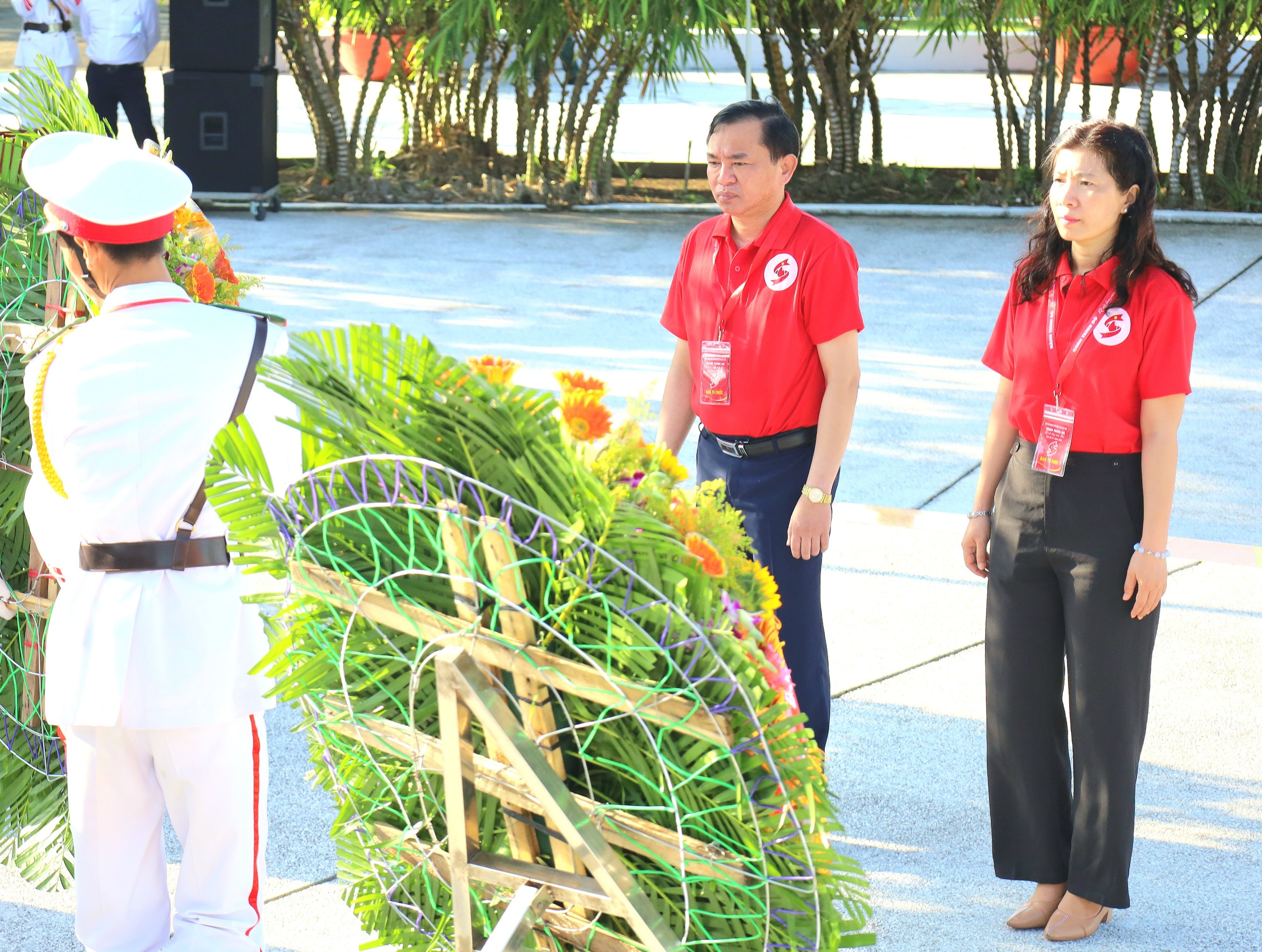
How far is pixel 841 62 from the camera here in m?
9.83

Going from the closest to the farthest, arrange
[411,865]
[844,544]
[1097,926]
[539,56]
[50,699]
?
[411,865], [50,699], [1097,926], [844,544], [539,56]

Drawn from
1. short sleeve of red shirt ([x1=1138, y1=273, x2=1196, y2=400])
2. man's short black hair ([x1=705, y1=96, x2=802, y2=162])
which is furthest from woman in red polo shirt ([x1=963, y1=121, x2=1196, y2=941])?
man's short black hair ([x1=705, y1=96, x2=802, y2=162])

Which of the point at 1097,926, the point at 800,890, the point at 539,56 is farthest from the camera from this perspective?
the point at 539,56

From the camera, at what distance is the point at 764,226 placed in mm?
2787

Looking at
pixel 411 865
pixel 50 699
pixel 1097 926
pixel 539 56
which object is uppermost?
pixel 539 56

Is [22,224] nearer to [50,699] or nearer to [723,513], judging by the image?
[50,699]

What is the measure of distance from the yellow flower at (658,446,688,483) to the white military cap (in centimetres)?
85

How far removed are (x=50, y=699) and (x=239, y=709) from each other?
0.27 metres

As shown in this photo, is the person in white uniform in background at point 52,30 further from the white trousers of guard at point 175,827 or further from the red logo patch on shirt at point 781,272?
the white trousers of guard at point 175,827

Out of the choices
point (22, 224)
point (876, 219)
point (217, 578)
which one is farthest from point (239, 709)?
point (876, 219)

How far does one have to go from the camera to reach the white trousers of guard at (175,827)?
2084 millimetres

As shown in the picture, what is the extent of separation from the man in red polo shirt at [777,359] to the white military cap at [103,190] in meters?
1.13

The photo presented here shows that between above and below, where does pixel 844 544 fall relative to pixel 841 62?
below

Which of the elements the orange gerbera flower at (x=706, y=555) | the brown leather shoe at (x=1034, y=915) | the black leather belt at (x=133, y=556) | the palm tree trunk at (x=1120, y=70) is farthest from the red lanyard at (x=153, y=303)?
the palm tree trunk at (x=1120, y=70)
